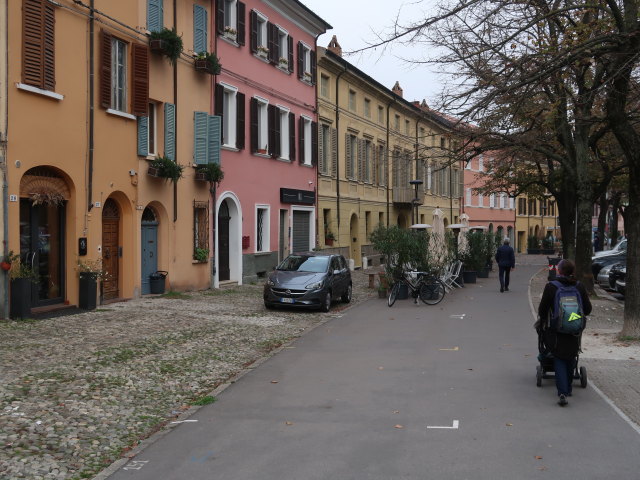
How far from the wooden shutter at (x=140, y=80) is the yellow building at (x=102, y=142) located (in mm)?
26

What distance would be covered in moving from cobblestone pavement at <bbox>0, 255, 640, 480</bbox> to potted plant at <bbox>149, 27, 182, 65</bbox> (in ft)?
22.1

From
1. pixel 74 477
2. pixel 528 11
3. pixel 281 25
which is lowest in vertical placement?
pixel 74 477

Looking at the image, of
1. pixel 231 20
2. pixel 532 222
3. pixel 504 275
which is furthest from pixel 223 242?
pixel 532 222

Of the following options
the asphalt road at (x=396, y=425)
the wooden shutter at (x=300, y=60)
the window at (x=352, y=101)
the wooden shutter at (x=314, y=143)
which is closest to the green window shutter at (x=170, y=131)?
the asphalt road at (x=396, y=425)

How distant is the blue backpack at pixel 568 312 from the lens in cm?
782

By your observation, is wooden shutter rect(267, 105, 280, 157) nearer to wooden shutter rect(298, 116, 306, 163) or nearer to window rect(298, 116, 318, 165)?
wooden shutter rect(298, 116, 306, 163)

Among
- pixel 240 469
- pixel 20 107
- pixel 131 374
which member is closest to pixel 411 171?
pixel 20 107

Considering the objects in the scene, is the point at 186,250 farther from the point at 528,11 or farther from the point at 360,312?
the point at 528,11

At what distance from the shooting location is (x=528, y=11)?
572 inches

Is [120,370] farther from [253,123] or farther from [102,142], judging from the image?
[253,123]

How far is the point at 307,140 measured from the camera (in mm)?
30797

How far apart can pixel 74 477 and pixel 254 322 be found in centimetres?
993

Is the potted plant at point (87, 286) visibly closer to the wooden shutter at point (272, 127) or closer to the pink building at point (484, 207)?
the wooden shutter at point (272, 127)

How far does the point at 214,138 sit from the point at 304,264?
A: 5.36 meters
